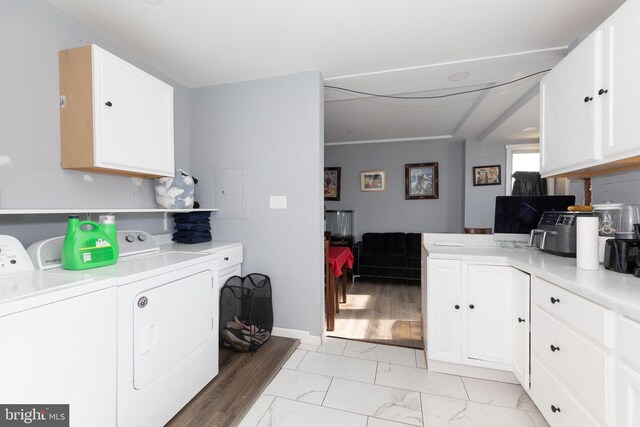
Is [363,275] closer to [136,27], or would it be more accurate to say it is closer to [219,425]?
[219,425]

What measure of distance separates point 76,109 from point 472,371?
3104 millimetres

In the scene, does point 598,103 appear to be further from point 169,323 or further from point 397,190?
point 397,190

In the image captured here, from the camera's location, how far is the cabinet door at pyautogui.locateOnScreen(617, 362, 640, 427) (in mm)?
896

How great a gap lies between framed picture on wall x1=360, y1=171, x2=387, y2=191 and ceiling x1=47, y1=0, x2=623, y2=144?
2388mm

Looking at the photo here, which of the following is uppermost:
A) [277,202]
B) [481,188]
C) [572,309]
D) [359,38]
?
[359,38]

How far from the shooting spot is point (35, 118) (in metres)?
1.58

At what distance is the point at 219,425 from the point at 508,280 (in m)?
1.96

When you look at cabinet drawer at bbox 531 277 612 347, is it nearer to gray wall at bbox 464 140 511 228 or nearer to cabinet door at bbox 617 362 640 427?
cabinet door at bbox 617 362 640 427

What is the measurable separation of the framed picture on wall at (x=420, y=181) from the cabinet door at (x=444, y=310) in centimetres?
337

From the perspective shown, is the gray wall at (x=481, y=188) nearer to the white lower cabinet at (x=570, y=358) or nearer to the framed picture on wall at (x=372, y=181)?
the framed picture on wall at (x=372, y=181)

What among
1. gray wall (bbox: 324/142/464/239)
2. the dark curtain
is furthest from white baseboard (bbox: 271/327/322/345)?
the dark curtain

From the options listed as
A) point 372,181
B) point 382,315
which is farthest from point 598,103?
point 372,181

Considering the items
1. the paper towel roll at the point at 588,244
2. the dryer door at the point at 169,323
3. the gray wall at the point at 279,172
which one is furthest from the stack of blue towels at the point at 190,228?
the paper towel roll at the point at 588,244

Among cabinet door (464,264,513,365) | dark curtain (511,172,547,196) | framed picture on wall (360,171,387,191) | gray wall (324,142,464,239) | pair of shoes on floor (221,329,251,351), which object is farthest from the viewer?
framed picture on wall (360,171,387,191)
